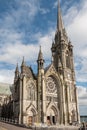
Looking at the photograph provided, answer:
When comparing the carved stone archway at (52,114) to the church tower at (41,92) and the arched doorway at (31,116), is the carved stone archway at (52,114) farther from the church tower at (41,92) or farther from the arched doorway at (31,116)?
the arched doorway at (31,116)

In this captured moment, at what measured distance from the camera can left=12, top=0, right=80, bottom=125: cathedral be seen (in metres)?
55.0

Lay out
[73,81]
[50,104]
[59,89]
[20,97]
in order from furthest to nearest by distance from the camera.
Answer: [73,81] → [59,89] → [50,104] → [20,97]

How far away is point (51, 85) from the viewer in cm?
6341

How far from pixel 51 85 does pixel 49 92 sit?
2.69 m

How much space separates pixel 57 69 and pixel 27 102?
1842 centimetres

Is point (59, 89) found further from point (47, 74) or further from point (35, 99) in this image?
point (35, 99)

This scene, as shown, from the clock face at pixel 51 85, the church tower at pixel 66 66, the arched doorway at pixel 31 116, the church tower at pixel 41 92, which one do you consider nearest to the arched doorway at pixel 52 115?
the church tower at pixel 66 66

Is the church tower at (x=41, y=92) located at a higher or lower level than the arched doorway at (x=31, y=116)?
higher

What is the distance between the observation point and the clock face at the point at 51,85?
62312 mm

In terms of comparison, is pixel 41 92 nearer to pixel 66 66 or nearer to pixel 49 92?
pixel 49 92

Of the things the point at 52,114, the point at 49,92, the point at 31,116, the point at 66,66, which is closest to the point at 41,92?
the point at 49,92

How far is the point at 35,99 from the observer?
57062mm

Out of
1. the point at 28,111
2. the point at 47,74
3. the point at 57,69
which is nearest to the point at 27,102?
the point at 28,111

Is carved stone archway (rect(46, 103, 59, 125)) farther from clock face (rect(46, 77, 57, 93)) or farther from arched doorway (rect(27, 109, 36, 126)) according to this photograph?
arched doorway (rect(27, 109, 36, 126))
